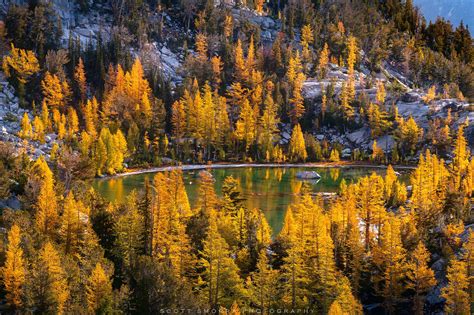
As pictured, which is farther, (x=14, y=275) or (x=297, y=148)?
(x=297, y=148)

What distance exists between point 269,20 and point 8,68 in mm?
84035

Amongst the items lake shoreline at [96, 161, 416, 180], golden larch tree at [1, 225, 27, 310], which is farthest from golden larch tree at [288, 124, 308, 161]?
golden larch tree at [1, 225, 27, 310]

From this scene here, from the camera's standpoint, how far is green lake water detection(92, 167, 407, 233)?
74.8m

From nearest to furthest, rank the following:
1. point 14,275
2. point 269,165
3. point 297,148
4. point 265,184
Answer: point 14,275
point 265,184
point 269,165
point 297,148

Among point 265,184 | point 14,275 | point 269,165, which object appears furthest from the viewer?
point 269,165

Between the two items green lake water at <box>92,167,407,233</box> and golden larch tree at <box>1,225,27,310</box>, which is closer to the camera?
golden larch tree at <box>1,225,27,310</box>

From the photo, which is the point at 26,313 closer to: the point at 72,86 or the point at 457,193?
the point at 457,193

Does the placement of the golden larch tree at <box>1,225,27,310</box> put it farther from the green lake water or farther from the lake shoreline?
the lake shoreline

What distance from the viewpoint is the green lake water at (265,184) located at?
74.8 metres

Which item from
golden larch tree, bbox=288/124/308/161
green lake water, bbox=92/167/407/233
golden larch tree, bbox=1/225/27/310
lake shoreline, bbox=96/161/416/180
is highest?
golden larch tree, bbox=288/124/308/161

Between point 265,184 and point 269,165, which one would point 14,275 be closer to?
point 265,184

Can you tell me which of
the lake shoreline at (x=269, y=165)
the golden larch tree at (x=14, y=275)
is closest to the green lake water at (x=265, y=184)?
the lake shoreline at (x=269, y=165)

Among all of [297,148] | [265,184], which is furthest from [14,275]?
[297,148]

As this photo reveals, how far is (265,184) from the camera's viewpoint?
3671 inches
